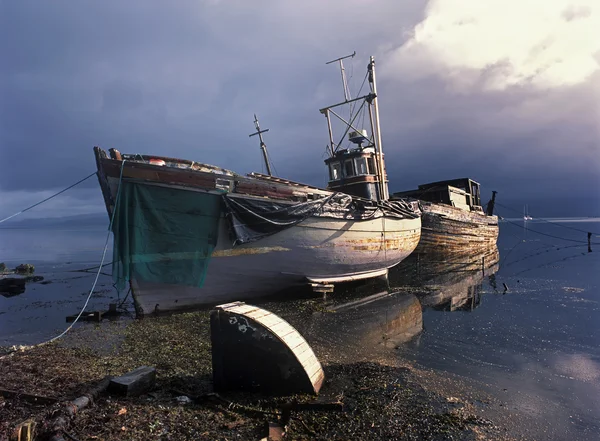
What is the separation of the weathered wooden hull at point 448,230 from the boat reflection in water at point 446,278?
2.69ft

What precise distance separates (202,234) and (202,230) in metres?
0.12

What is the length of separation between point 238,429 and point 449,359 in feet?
17.2

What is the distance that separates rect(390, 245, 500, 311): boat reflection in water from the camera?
45.4 feet

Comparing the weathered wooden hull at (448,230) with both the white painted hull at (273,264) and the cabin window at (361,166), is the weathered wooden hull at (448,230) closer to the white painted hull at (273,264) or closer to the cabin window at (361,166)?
the cabin window at (361,166)

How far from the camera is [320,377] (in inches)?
220

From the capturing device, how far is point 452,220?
26109 mm

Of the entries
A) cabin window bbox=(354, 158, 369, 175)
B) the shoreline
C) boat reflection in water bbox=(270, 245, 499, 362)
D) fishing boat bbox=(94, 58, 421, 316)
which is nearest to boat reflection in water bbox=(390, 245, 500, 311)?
boat reflection in water bbox=(270, 245, 499, 362)

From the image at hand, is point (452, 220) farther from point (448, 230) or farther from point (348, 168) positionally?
point (348, 168)

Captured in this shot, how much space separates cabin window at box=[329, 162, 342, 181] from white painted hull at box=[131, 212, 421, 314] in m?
5.29

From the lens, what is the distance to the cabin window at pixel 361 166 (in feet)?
59.3

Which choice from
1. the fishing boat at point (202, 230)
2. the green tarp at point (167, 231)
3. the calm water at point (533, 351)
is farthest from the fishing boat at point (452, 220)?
Answer: the green tarp at point (167, 231)

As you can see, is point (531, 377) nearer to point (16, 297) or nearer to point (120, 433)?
point (120, 433)

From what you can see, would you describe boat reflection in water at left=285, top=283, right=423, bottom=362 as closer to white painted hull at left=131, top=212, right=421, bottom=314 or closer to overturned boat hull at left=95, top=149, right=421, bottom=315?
white painted hull at left=131, top=212, right=421, bottom=314

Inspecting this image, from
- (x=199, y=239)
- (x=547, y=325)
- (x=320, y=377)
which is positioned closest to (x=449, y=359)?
(x=320, y=377)
